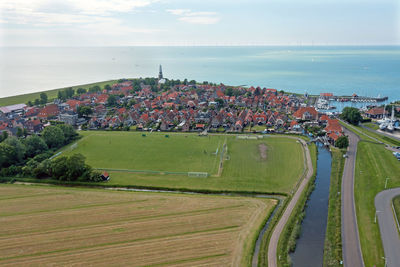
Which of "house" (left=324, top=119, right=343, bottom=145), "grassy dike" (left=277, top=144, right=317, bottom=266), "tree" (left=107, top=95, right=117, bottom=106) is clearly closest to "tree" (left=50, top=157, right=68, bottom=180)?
"grassy dike" (left=277, top=144, right=317, bottom=266)

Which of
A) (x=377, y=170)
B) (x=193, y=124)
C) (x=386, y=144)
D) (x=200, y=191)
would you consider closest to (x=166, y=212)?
(x=200, y=191)

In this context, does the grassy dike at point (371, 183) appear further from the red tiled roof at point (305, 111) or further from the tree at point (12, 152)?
the tree at point (12, 152)

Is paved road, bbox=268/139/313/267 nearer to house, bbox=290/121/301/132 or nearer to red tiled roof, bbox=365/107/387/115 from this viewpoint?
house, bbox=290/121/301/132

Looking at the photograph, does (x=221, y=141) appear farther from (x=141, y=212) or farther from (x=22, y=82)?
(x=22, y=82)

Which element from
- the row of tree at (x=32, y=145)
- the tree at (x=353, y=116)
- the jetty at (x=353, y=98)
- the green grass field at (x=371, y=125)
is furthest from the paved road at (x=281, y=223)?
the jetty at (x=353, y=98)

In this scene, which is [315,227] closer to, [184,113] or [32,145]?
[32,145]
